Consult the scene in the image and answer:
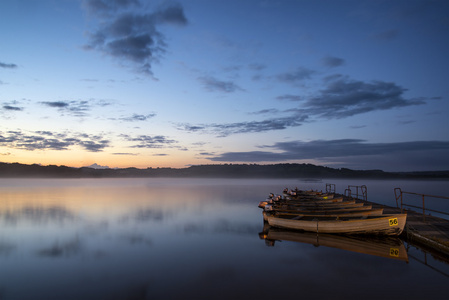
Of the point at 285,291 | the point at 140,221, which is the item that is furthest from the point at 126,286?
the point at 140,221

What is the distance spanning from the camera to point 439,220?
58.0 feet

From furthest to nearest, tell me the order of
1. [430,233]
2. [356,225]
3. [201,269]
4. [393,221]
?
[356,225] < [393,221] < [430,233] < [201,269]

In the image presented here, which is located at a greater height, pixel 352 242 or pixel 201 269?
pixel 352 242

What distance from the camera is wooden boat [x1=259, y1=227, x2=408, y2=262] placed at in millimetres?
13539

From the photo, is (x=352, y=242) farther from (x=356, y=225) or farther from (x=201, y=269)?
(x=201, y=269)

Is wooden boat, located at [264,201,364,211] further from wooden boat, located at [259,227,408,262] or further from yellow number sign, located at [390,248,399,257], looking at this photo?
yellow number sign, located at [390,248,399,257]

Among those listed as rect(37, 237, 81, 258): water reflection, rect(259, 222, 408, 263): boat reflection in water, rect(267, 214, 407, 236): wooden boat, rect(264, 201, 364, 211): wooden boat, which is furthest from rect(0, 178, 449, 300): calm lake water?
rect(264, 201, 364, 211): wooden boat

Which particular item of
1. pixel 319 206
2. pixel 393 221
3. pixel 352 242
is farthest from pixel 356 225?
pixel 319 206

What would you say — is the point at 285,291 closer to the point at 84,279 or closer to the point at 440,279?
the point at 440,279

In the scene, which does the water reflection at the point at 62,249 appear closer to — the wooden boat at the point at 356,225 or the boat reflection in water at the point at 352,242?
the boat reflection in water at the point at 352,242

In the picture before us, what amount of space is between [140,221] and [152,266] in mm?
13890

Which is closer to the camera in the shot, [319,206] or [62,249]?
[62,249]

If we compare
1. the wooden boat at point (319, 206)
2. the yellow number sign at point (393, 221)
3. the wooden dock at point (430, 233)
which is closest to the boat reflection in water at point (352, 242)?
the wooden dock at point (430, 233)

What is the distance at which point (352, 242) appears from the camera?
15391 millimetres
